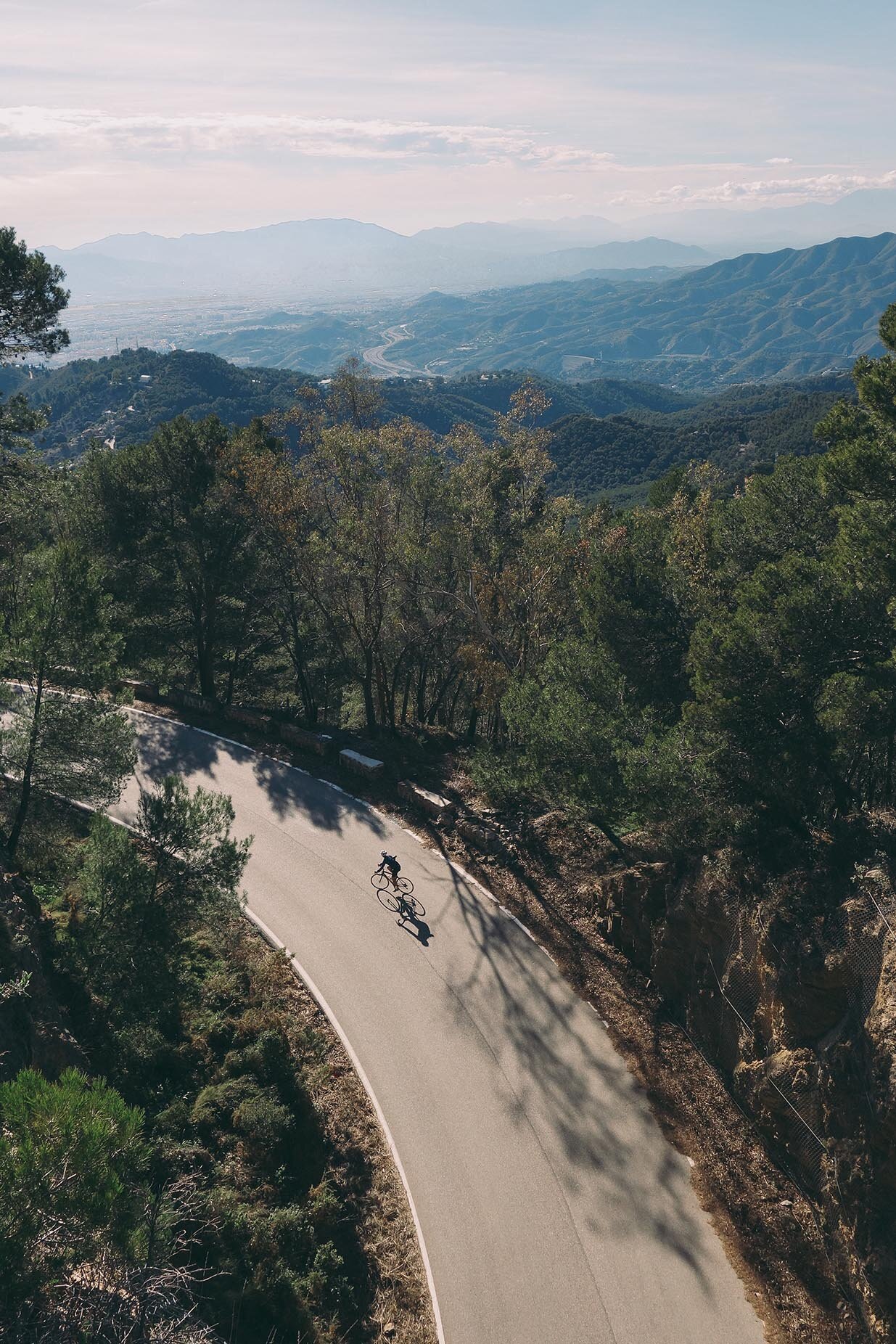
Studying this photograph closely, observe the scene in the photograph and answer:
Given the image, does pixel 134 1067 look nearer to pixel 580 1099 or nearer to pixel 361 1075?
pixel 361 1075

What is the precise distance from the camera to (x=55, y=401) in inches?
7505

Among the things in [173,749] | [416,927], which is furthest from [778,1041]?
[173,749]

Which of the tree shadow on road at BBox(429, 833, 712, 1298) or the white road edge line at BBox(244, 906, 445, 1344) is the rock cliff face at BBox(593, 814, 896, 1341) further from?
the white road edge line at BBox(244, 906, 445, 1344)

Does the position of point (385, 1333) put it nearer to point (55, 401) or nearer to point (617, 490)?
point (617, 490)

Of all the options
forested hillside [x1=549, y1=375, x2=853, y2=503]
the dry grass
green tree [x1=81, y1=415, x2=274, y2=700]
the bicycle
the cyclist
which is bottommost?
the dry grass

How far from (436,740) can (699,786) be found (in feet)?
51.1

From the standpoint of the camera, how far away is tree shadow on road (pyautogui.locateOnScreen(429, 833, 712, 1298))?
1369 cm

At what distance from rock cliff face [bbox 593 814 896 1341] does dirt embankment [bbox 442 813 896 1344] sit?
0.11 ft

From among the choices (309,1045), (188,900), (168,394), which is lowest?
(309,1045)

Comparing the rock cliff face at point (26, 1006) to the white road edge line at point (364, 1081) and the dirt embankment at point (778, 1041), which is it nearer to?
the white road edge line at point (364, 1081)

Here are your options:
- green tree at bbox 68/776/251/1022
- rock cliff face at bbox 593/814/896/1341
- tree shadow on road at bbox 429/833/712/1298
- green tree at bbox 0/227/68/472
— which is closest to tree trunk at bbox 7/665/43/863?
green tree at bbox 68/776/251/1022

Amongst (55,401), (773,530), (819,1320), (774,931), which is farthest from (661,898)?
(55,401)

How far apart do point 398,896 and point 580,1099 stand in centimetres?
742

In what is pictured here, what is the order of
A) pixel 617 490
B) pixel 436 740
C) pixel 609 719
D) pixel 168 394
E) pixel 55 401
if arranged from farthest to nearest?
pixel 55 401
pixel 168 394
pixel 617 490
pixel 436 740
pixel 609 719
